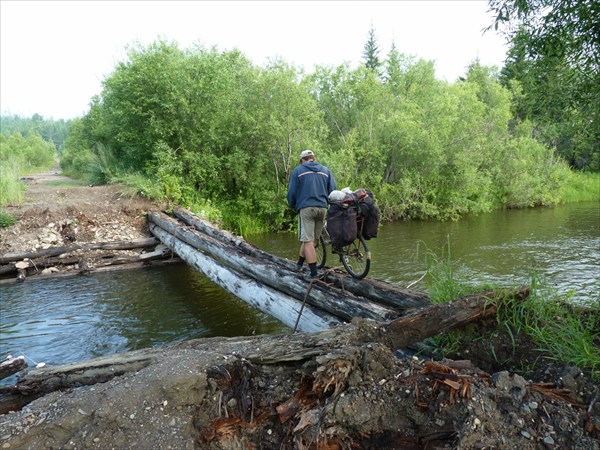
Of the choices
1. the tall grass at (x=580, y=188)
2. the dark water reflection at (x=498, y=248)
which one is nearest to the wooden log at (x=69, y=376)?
the dark water reflection at (x=498, y=248)

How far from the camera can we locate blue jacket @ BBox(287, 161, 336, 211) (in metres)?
6.42

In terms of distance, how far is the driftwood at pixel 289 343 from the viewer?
334cm

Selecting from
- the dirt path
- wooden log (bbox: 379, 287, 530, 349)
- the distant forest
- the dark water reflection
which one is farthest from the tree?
wooden log (bbox: 379, 287, 530, 349)

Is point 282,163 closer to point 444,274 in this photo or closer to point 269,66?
point 269,66

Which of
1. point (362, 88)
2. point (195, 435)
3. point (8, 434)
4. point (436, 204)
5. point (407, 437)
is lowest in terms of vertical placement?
point (436, 204)

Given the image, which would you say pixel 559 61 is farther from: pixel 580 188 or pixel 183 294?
pixel 580 188

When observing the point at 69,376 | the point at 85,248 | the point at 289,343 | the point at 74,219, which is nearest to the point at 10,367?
the point at 69,376

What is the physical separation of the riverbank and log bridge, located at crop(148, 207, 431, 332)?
144 cm

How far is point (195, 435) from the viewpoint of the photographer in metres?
2.63

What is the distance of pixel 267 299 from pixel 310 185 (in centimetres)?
197

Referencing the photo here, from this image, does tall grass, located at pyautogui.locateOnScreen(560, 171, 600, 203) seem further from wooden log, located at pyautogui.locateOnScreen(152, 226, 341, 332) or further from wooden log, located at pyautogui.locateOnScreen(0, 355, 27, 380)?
wooden log, located at pyautogui.locateOnScreen(0, 355, 27, 380)

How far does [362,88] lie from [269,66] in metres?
7.31

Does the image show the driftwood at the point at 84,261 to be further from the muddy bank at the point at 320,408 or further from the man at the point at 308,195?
the muddy bank at the point at 320,408

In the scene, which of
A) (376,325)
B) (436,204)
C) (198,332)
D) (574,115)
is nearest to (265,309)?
(198,332)
